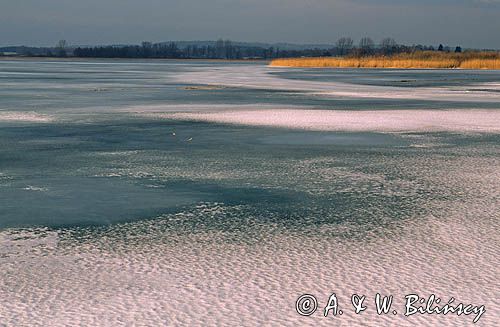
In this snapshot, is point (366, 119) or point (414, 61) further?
point (414, 61)

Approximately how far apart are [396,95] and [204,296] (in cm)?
1839

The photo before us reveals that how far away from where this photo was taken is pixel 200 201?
5.95 meters

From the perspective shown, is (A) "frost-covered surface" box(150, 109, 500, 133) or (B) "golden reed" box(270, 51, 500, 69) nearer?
(A) "frost-covered surface" box(150, 109, 500, 133)

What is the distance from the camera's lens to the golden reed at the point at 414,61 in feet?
181

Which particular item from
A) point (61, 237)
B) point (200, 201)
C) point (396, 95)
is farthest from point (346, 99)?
point (61, 237)

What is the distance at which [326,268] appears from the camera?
158 inches

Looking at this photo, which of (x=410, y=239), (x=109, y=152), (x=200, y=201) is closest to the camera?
(x=410, y=239)

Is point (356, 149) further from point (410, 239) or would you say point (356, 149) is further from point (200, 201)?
point (410, 239)

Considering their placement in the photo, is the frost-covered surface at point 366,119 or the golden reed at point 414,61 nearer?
the frost-covered surface at point 366,119

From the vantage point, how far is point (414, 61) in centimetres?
5759

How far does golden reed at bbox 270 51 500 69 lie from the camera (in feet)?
181

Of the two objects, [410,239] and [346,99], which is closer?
[410,239]

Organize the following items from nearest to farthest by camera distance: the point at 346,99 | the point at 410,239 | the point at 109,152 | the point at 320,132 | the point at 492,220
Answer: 1. the point at 410,239
2. the point at 492,220
3. the point at 109,152
4. the point at 320,132
5. the point at 346,99

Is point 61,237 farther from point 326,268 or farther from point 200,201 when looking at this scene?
point 326,268
